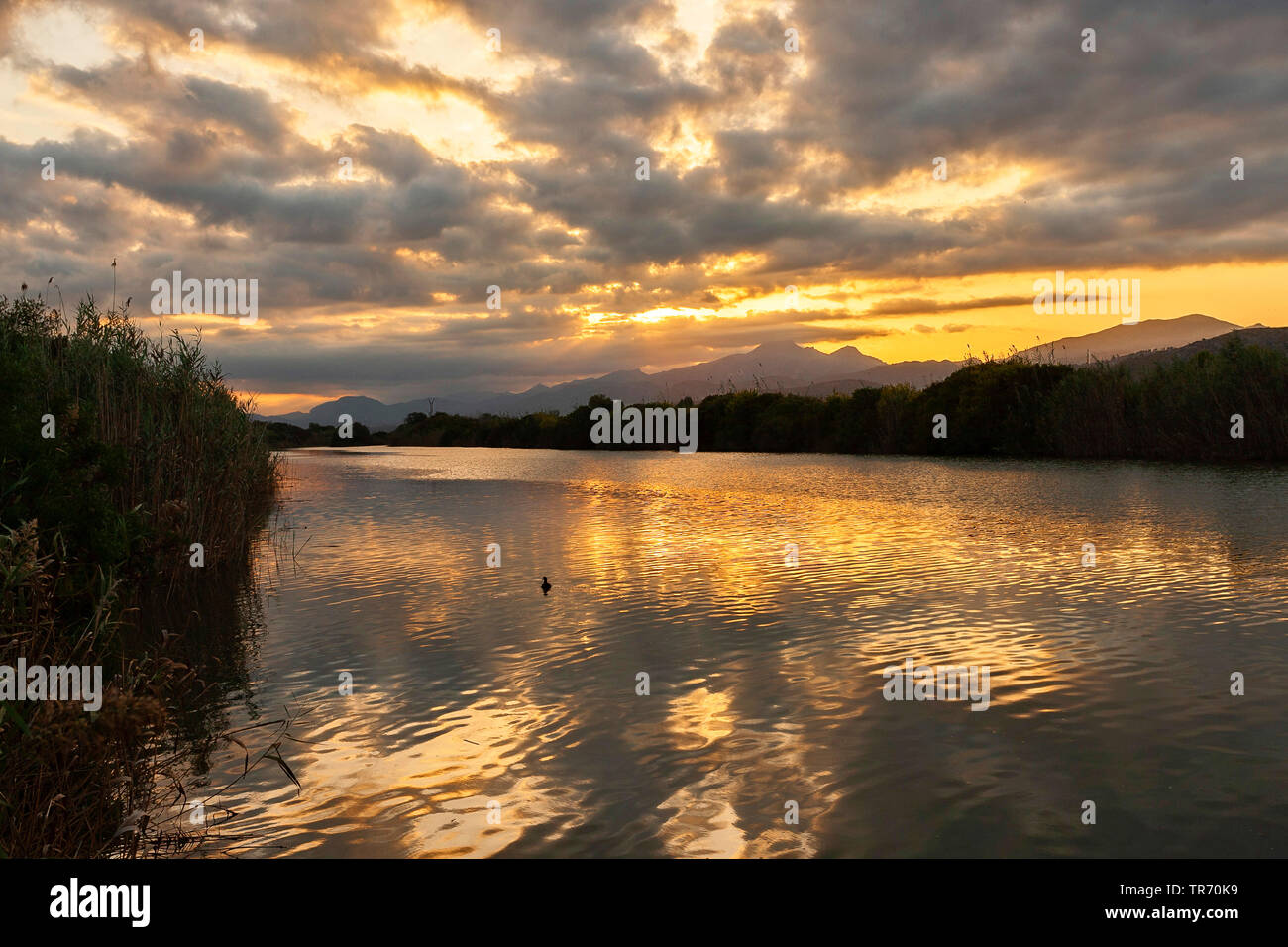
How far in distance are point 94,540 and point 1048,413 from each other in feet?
177

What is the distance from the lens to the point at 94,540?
923 cm

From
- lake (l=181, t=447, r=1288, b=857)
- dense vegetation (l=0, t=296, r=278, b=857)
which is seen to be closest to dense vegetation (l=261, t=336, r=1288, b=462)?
lake (l=181, t=447, r=1288, b=857)

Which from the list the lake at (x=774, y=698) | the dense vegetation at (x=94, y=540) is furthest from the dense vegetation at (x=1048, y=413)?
the dense vegetation at (x=94, y=540)

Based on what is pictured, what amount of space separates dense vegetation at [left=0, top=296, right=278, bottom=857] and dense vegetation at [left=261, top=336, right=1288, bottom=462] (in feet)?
129

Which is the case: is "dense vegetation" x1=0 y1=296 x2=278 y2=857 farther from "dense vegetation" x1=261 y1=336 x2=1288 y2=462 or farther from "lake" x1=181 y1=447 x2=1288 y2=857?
"dense vegetation" x1=261 y1=336 x2=1288 y2=462

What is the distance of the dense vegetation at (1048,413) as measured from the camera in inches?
1601

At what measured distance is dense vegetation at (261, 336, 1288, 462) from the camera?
4066cm

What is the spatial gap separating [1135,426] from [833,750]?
4618cm

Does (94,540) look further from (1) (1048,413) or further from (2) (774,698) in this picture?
(1) (1048,413)

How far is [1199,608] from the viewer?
12.6 m

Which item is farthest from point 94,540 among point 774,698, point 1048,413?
point 1048,413

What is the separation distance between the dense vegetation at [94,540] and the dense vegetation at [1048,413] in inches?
1548
